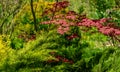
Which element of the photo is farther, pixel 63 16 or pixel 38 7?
pixel 38 7

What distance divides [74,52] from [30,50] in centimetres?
76

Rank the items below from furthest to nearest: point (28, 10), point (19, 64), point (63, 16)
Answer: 1. point (28, 10)
2. point (63, 16)
3. point (19, 64)

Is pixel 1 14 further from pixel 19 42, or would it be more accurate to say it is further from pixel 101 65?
pixel 101 65

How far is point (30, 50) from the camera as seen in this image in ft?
16.9

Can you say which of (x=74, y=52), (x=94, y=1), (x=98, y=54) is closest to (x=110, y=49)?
(x=98, y=54)

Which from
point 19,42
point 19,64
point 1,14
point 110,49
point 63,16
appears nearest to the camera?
point 19,64

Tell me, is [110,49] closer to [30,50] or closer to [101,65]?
[101,65]

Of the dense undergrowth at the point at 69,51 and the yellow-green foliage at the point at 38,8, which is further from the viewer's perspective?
the yellow-green foliage at the point at 38,8

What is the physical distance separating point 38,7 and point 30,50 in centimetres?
583

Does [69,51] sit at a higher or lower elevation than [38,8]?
lower

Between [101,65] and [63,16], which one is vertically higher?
[63,16]

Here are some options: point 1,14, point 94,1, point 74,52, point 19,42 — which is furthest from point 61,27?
point 94,1

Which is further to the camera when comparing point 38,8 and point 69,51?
point 38,8

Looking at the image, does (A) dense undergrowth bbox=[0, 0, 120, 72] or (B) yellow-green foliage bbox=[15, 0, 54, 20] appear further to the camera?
(B) yellow-green foliage bbox=[15, 0, 54, 20]
